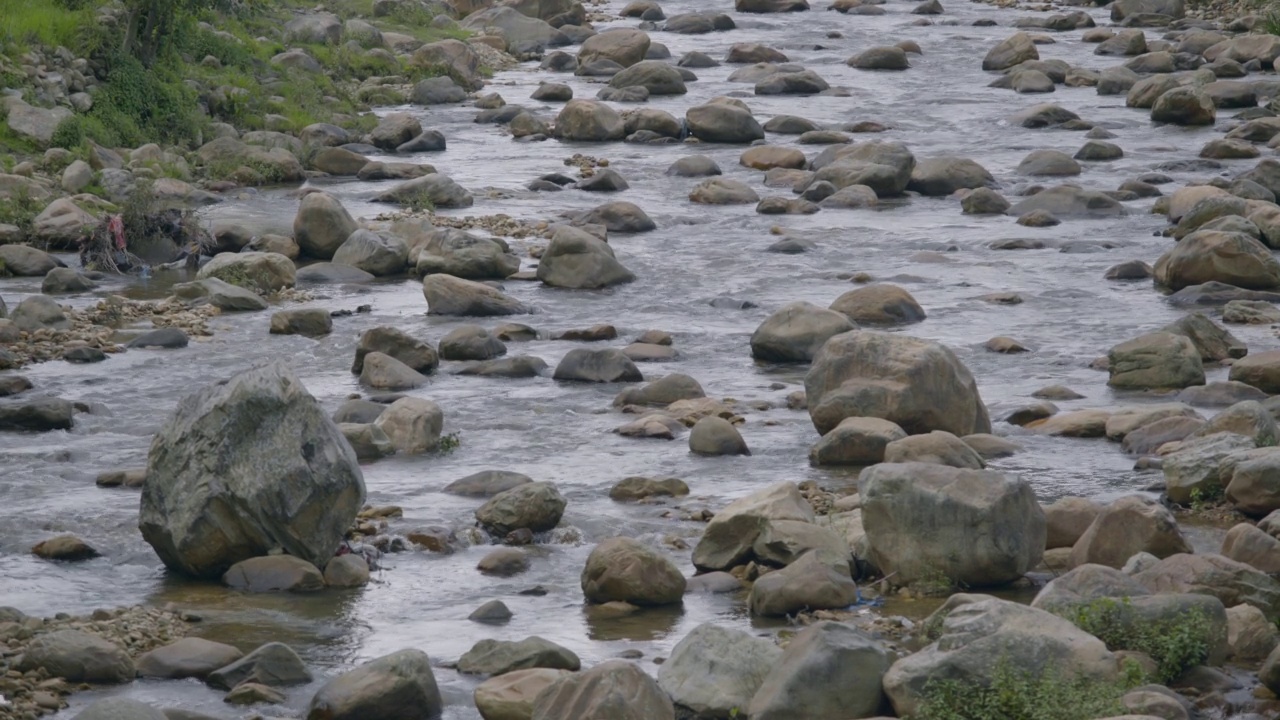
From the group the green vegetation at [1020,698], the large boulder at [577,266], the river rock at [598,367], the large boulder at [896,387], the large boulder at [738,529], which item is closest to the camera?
the green vegetation at [1020,698]

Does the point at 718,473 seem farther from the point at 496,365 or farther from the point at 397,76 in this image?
the point at 397,76

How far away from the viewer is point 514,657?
842 cm

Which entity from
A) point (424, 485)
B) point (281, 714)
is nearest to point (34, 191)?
point (424, 485)

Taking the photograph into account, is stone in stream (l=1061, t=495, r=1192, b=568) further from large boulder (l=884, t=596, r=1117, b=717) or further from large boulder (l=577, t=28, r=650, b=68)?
large boulder (l=577, t=28, r=650, b=68)

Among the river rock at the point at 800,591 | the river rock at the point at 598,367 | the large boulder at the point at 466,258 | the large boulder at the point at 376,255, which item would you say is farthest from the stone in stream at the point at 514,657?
the large boulder at the point at 376,255

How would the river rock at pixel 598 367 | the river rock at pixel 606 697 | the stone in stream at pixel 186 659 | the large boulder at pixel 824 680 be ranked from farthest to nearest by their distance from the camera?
the river rock at pixel 598 367, the stone in stream at pixel 186 659, the large boulder at pixel 824 680, the river rock at pixel 606 697

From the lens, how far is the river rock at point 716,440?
12547 mm

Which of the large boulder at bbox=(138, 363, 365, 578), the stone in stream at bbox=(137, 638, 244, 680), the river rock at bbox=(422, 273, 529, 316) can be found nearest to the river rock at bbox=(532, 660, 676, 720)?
the stone in stream at bbox=(137, 638, 244, 680)

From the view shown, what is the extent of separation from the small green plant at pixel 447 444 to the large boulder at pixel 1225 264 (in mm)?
8059

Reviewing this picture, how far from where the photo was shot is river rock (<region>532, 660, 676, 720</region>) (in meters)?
7.29

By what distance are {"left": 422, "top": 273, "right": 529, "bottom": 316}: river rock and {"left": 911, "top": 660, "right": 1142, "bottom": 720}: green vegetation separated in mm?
10114

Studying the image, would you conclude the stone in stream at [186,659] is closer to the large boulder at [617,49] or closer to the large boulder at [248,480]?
the large boulder at [248,480]

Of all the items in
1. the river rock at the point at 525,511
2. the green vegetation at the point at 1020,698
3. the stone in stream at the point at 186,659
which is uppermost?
the green vegetation at the point at 1020,698

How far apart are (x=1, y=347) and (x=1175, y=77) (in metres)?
19.8
